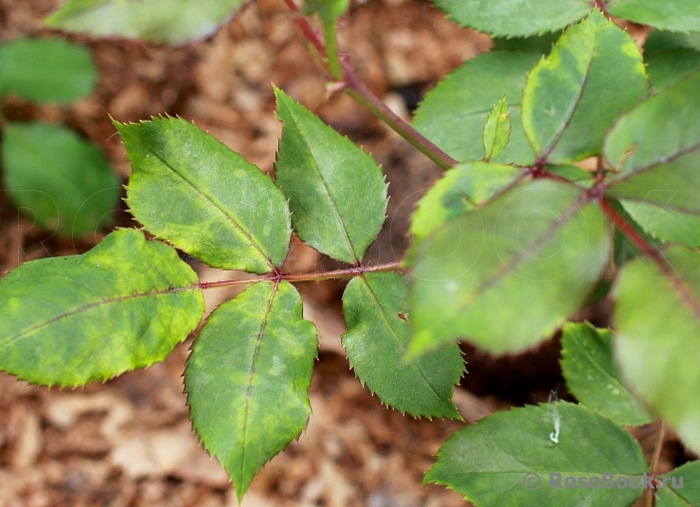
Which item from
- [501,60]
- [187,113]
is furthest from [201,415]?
[187,113]

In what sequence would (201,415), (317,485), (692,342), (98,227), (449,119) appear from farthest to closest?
1. (98,227)
2. (317,485)
3. (449,119)
4. (201,415)
5. (692,342)

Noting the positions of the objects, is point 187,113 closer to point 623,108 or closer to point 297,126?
point 297,126

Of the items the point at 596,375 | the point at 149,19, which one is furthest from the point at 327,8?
the point at 596,375

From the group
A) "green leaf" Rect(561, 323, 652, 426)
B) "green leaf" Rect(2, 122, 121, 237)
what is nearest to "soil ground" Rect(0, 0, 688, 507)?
"green leaf" Rect(2, 122, 121, 237)

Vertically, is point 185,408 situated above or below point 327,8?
below

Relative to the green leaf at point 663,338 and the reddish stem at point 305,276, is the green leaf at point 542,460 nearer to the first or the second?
the reddish stem at point 305,276

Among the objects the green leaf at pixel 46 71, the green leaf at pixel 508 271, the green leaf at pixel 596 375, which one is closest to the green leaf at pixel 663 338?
the green leaf at pixel 508 271

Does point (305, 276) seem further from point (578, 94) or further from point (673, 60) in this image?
point (673, 60)
